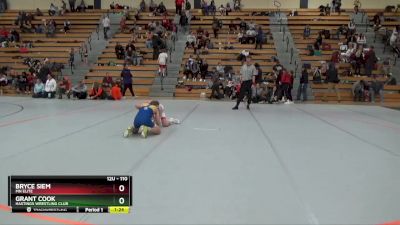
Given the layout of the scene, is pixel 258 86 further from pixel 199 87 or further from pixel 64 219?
pixel 64 219

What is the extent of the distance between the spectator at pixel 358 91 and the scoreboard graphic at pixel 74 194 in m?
19.2

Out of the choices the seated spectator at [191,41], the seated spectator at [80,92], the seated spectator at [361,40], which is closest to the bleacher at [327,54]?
the seated spectator at [361,40]

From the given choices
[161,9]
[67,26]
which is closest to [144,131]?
[67,26]

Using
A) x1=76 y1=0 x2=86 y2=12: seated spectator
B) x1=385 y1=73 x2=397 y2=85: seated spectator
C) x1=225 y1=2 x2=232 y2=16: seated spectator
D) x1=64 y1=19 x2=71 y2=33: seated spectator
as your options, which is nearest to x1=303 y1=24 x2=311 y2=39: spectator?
x1=225 y1=2 x2=232 y2=16: seated spectator

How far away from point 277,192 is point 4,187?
2832 millimetres

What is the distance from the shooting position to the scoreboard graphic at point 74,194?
3.13m

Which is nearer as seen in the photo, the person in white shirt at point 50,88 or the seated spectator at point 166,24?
the person in white shirt at point 50,88

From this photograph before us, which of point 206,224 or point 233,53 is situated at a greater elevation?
point 233,53

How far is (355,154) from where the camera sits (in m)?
6.48

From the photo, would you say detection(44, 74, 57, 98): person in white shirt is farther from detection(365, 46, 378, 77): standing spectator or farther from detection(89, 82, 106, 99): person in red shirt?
detection(365, 46, 378, 77): standing spectator

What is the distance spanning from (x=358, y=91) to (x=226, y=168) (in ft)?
56.1

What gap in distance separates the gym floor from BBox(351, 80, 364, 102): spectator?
11.3 m

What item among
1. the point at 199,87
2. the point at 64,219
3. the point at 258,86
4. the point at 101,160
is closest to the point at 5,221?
the point at 64,219

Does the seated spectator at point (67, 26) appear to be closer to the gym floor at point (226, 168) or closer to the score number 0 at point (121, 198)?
the gym floor at point (226, 168)
